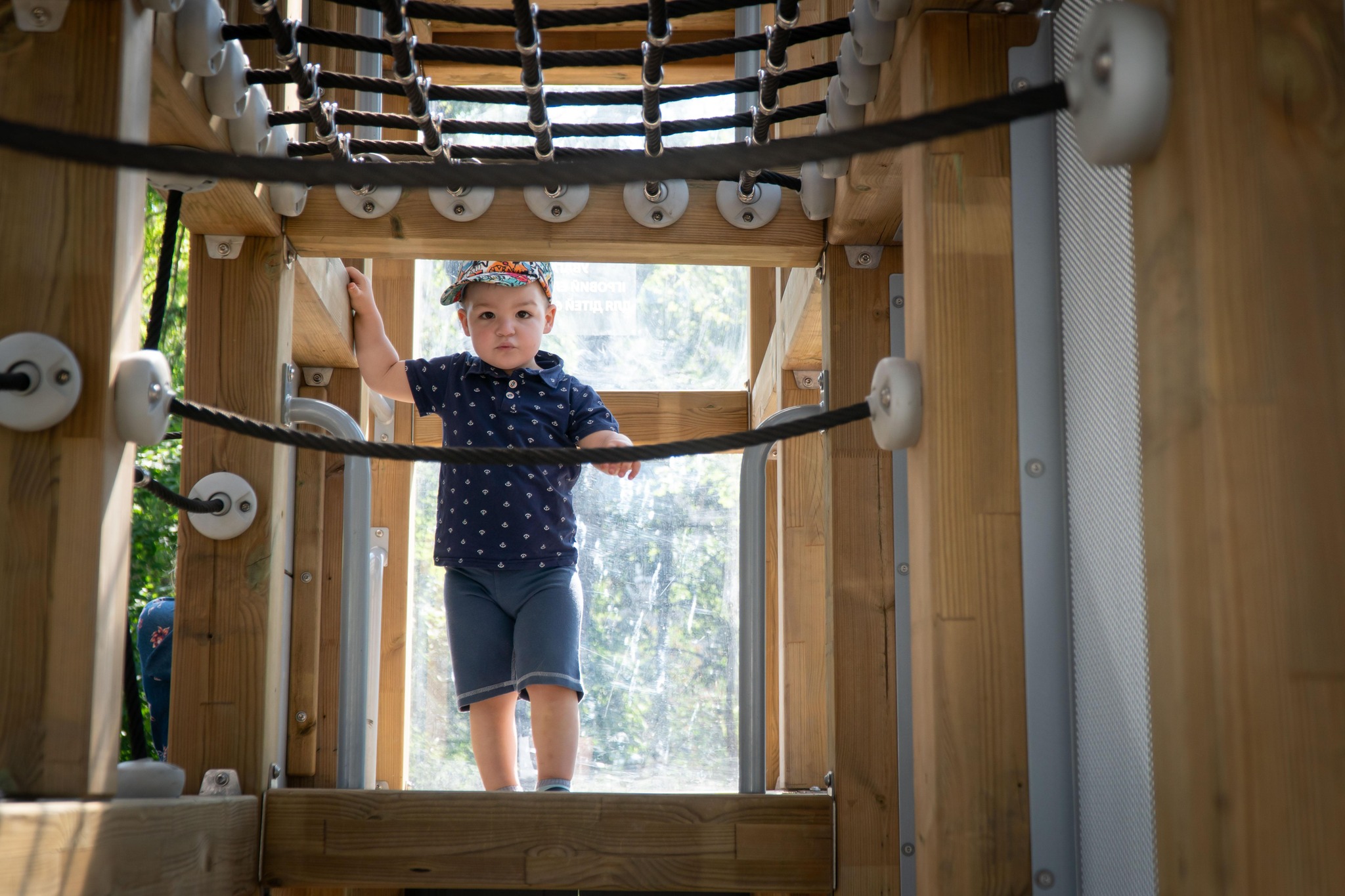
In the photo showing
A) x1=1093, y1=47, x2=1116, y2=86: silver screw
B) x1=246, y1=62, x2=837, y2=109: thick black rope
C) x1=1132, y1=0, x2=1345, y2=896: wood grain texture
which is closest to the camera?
x1=1132, y1=0, x2=1345, y2=896: wood grain texture

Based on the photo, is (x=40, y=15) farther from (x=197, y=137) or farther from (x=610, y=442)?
(x=610, y=442)

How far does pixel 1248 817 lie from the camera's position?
61cm

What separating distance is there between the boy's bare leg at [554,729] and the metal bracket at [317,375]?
0.78 meters

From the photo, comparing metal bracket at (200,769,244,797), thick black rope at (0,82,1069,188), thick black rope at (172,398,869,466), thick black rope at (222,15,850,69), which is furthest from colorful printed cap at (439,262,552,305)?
thick black rope at (0,82,1069,188)

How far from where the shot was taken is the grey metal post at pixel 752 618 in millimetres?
1811

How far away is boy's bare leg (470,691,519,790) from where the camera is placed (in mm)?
2268

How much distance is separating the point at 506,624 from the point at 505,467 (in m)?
0.31

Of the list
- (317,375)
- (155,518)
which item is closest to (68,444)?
(317,375)

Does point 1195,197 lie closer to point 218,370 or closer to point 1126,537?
point 1126,537

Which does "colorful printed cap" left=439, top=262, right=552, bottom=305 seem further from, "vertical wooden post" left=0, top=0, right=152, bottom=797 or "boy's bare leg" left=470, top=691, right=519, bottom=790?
"vertical wooden post" left=0, top=0, right=152, bottom=797

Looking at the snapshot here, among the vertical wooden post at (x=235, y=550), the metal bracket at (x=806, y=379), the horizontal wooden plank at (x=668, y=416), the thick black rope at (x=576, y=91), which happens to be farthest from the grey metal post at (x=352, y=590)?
the horizontal wooden plank at (x=668, y=416)

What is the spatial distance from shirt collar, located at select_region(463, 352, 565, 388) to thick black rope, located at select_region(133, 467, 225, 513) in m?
0.81

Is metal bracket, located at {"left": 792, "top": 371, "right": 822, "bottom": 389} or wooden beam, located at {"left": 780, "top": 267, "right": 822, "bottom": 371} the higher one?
wooden beam, located at {"left": 780, "top": 267, "right": 822, "bottom": 371}

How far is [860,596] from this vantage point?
1.76m
